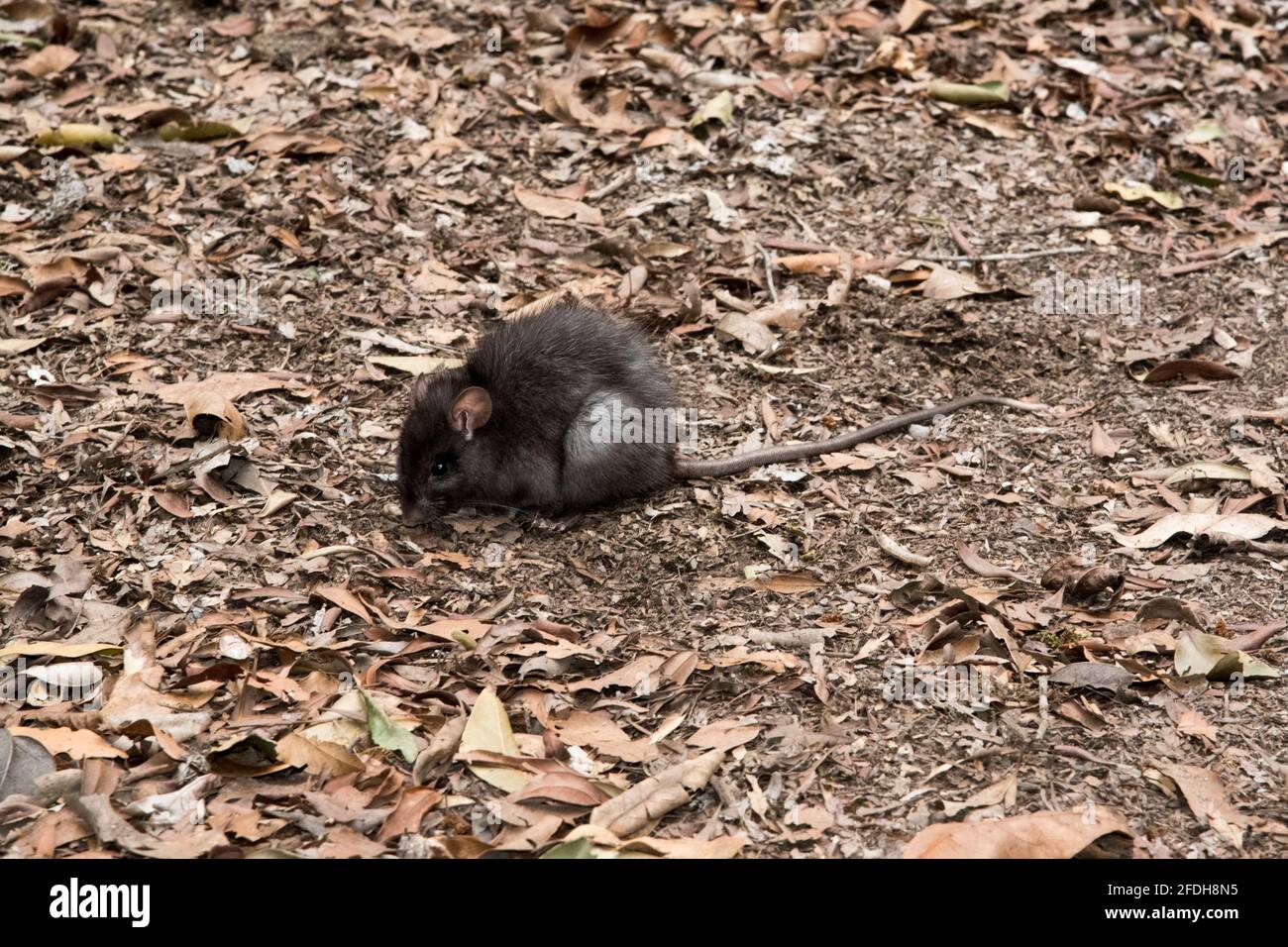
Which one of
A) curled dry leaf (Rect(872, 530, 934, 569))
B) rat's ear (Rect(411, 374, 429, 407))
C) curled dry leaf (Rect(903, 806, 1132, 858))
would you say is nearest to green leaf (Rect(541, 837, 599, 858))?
curled dry leaf (Rect(903, 806, 1132, 858))

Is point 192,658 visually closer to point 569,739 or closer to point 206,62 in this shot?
point 569,739

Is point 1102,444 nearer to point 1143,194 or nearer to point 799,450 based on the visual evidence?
point 799,450

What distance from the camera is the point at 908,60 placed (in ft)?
27.3

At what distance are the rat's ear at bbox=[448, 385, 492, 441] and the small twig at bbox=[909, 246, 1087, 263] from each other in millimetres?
2673

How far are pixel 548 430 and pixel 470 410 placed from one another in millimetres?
341

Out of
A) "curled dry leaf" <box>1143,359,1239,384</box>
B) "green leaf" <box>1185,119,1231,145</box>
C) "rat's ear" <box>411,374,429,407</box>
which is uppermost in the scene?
"green leaf" <box>1185,119,1231,145</box>

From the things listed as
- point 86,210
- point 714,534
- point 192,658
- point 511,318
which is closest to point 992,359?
point 714,534

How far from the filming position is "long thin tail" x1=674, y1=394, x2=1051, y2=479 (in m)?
5.88

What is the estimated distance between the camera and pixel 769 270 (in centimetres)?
702

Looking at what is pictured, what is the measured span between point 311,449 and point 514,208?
2.13m

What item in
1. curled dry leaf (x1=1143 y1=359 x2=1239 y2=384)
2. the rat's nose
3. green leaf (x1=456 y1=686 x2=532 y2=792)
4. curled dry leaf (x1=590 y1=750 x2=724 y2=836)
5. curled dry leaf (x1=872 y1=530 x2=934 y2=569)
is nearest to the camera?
curled dry leaf (x1=590 y1=750 x2=724 y2=836)

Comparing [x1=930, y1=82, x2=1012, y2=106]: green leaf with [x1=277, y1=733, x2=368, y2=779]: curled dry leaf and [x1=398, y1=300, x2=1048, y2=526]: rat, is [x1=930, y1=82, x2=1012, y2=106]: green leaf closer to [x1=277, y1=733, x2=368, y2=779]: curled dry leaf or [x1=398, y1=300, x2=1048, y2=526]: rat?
[x1=398, y1=300, x2=1048, y2=526]: rat

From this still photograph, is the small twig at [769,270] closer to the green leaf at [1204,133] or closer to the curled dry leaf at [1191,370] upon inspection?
the curled dry leaf at [1191,370]

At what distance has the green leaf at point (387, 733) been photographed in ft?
13.9
